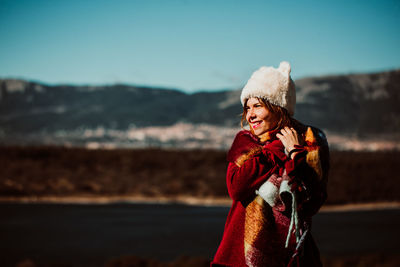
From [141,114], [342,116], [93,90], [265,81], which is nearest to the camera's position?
[265,81]

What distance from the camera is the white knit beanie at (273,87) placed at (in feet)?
8.52

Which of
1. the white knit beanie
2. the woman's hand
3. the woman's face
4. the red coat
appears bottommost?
the red coat

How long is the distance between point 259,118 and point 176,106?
178790 millimetres

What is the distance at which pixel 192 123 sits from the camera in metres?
160

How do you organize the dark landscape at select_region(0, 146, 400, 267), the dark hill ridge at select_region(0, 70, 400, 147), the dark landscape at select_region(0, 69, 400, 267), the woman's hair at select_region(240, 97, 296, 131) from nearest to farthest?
the woman's hair at select_region(240, 97, 296, 131), the dark landscape at select_region(0, 146, 400, 267), the dark landscape at select_region(0, 69, 400, 267), the dark hill ridge at select_region(0, 70, 400, 147)

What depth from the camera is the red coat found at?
2.40 metres

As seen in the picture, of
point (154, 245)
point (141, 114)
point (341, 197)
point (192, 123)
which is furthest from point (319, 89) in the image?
point (154, 245)

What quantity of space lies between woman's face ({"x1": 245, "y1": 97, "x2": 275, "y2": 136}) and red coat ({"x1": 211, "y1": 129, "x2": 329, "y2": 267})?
0.36 feet

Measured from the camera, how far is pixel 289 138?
96.7 inches

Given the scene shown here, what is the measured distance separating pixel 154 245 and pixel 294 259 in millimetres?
9773

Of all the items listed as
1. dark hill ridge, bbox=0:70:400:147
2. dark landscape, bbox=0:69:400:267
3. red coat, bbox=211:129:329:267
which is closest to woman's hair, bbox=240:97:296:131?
red coat, bbox=211:129:329:267

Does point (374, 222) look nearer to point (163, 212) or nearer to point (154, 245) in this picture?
point (163, 212)

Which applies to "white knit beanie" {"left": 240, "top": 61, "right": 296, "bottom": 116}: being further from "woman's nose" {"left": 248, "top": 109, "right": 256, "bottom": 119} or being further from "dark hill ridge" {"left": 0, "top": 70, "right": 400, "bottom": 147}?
"dark hill ridge" {"left": 0, "top": 70, "right": 400, "bottom": 147}

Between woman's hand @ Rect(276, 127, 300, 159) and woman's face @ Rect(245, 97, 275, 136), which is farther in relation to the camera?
woman's face @ Rect(245, 97, 275, 136)
